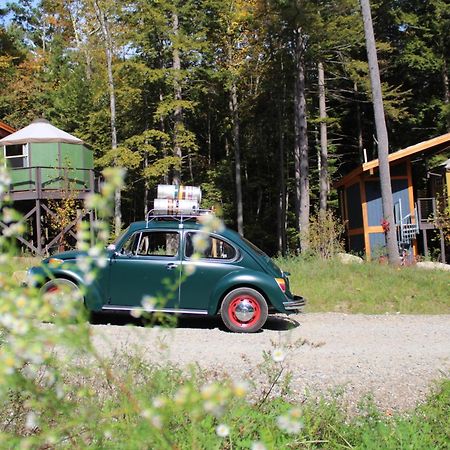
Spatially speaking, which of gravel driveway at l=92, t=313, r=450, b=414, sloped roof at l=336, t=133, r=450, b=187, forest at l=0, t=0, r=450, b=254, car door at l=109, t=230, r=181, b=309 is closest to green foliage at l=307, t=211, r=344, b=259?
forest at l=0, t=0, r=450, b=254

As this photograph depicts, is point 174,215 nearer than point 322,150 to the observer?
Yes

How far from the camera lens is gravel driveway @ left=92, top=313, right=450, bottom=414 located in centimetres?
547

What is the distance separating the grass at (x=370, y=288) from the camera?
11.7m

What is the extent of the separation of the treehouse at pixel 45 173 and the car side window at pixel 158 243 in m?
11.8

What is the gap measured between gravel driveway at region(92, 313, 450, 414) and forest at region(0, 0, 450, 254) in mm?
15426

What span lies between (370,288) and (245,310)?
16.5ft

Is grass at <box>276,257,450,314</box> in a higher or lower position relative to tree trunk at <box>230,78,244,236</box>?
lower

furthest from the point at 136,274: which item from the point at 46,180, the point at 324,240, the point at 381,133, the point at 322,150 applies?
the point at 322,150

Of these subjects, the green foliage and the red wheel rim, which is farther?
the green foliage

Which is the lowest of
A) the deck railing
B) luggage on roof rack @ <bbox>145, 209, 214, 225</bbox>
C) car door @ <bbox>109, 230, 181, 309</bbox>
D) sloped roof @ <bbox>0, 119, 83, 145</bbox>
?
car door @ <bbox>109, 230, 181, 309</bbox>

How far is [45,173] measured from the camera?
22.3 m

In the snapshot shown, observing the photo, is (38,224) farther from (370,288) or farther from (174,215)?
(370,288)

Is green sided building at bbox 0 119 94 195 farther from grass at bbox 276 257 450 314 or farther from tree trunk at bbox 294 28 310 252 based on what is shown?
grass at bbox 276 257 450 314

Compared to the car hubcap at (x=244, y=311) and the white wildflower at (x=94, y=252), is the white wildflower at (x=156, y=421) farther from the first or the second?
the car hubcap at (x=244, y=311)
